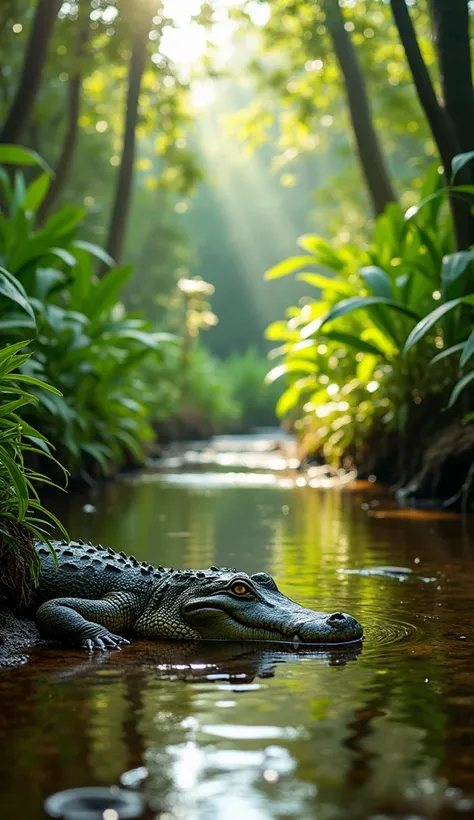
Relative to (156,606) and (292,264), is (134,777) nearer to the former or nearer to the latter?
(156,606)

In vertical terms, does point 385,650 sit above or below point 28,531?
below

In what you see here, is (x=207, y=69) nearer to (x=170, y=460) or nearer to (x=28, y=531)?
(x=170, y=460)

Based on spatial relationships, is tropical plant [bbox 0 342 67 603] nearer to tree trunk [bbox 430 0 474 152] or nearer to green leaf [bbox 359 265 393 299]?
tree trunk [bbox 430 0 474 152]

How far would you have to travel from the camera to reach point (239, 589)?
14.6 ft

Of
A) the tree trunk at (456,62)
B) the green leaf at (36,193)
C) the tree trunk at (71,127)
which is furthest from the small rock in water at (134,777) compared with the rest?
the tree trunk at (71,127)

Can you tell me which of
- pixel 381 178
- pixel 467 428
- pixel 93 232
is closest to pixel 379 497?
pixel 467 428

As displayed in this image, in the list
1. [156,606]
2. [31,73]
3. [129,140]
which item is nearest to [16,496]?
[156,606]

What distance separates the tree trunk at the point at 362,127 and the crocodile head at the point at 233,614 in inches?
420

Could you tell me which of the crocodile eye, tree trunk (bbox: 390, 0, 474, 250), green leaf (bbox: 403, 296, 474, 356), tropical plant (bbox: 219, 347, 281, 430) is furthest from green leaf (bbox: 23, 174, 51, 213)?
tropical plant (bbox: 219, 347, 281, 430)

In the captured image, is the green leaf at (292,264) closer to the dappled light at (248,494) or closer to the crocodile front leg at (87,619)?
the dappled light at (248,494)

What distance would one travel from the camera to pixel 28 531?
4.71m

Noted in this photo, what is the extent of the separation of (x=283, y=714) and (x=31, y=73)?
9.45m

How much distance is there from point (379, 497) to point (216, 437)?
1934 cm

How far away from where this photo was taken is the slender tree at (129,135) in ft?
53.6
